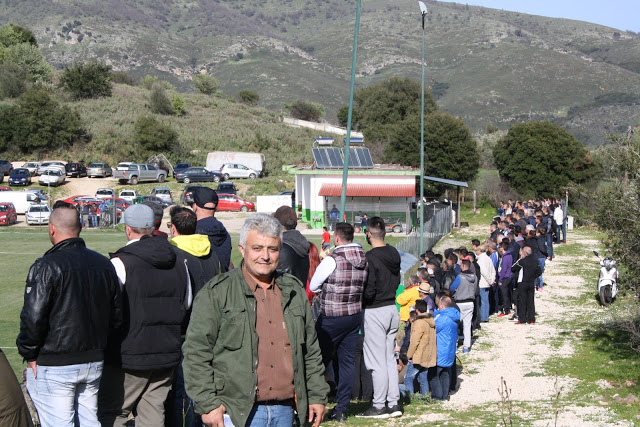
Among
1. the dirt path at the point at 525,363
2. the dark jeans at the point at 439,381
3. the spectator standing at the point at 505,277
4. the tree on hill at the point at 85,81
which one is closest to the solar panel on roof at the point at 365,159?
the dirt path at the point at 525,363

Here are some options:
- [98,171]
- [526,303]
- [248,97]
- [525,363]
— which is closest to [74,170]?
[98,171]

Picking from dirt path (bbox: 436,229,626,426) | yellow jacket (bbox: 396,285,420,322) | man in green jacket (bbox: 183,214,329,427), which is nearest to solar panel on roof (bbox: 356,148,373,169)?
dirt path (bbox: 436,229,626,426)

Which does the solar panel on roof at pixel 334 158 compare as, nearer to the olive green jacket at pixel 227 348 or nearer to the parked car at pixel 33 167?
the parked car at pixel 33 167

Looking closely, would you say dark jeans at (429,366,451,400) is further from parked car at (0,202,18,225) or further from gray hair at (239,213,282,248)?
parked car at (0,202,18,225)

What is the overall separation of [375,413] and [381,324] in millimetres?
931

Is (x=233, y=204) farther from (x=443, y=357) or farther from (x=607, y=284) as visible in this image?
(x=443, y=357)

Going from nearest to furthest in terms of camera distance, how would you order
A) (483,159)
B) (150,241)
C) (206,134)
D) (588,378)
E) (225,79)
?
(150,241)
(588,378)
(483,159)
(206,134)
(225,79)

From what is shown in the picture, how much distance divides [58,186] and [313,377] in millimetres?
53111

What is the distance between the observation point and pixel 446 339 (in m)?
9.27

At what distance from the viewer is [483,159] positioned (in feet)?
240

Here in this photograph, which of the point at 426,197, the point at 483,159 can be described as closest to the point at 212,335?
the point at 426,197

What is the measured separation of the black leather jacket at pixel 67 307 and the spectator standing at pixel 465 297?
8.33 meters

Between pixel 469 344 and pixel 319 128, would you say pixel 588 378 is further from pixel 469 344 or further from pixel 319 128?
pixel 319 128

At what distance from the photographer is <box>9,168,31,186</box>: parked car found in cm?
5275
